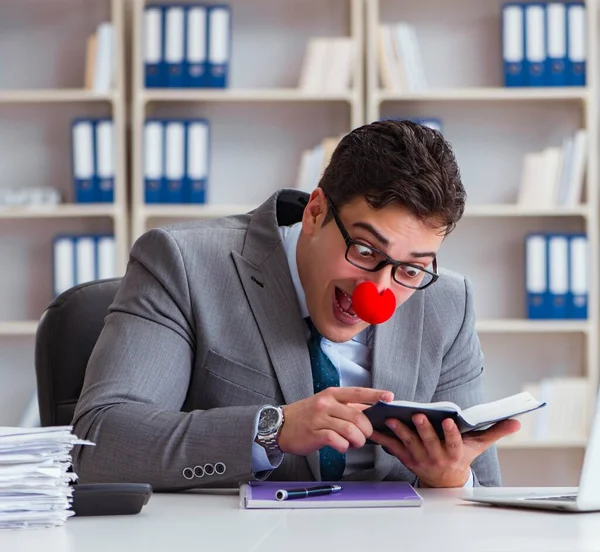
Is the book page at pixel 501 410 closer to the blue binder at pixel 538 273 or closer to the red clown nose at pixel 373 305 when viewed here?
the red clown nose at pixel 373 305

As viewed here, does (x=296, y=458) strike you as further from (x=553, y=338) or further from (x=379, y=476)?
(x=553, y=338)

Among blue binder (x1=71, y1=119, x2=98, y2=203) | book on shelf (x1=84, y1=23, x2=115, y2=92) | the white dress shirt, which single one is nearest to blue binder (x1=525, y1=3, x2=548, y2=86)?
book on shelf (x1=84, y1=23, x2=115, y2=92)

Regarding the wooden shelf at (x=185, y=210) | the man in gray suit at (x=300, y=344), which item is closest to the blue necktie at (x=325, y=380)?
the man in gray suit at (x=300, y=344)

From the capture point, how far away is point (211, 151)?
13.6ft

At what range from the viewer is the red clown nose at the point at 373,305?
5.19 feet

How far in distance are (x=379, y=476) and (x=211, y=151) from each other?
2608mm

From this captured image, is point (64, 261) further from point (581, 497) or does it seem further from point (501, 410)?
point (581, 497)

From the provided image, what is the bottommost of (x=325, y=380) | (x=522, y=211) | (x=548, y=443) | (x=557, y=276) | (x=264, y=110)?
(x=548, y=443)

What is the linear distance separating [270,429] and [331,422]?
0.12 meters

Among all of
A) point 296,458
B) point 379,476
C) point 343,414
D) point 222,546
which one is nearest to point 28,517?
point 222,546

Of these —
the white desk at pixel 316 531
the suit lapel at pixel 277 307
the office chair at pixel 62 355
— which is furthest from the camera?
the office chair at pixel 62 355

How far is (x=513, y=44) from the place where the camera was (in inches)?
154

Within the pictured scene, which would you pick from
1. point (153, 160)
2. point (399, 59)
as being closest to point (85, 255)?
point (153, 160)

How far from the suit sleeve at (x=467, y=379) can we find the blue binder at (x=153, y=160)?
2.17m
